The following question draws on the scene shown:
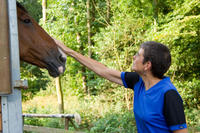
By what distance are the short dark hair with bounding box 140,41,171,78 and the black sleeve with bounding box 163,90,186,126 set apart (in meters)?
0.22

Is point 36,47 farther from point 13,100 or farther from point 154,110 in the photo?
point 154,110

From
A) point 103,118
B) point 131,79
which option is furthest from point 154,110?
point 103,118

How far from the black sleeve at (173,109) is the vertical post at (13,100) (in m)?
0.99

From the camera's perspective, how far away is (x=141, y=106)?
1.68m

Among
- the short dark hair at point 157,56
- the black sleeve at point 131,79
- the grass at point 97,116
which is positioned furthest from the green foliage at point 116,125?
the short dark hair at point 157,56

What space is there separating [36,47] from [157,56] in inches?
46.9

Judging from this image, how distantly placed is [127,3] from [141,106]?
7949 mm

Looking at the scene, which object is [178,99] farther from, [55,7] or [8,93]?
[55,7]

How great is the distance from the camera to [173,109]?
147 cm

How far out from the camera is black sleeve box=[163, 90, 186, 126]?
4.79 feet


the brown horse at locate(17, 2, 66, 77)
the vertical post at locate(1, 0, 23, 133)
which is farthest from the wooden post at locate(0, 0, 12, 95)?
the brown horse at locate(17, 2, 66, 77)

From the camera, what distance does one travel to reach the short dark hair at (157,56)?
5.36 ft

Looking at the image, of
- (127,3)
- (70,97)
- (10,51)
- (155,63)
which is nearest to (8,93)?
(10,51)

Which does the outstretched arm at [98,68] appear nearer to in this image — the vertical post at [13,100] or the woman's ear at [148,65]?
the woman's ear at [148,65]
